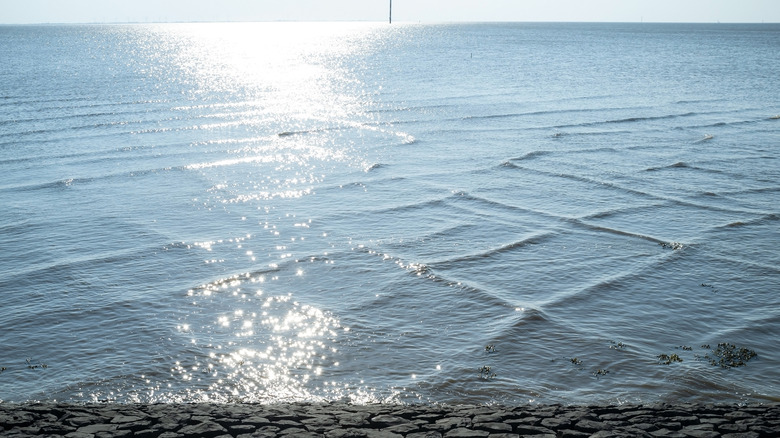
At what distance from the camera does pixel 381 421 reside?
7.22m

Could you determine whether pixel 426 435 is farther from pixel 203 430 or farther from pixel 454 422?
pixel 203 430

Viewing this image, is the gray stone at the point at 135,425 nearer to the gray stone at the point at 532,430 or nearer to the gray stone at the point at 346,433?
the gray stone at the point at 346,433

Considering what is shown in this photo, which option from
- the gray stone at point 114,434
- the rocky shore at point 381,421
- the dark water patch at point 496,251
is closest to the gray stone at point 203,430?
the rocky shore at point 381,421

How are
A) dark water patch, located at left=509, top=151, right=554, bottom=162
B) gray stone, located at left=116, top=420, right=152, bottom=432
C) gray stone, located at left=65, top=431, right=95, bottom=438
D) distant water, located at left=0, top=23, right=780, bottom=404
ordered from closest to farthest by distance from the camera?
gray stone, located at left=65, top=431, right=95, bottom=438, gray stone, located at left=116, top=420, right=152, bottom=432, distant water, located at left=0, top=23, right=780, bottom=404, dark water patch, located at left=509, top=151, right=554, bottom=162

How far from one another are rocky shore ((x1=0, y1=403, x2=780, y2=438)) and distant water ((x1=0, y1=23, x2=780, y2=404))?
33.5 inches

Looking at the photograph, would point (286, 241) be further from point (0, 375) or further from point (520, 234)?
point (0, 375)

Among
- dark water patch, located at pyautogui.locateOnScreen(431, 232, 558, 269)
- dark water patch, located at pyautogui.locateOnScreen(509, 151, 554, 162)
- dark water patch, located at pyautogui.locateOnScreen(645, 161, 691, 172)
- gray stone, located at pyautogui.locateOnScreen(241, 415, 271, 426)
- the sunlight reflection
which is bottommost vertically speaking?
the sunlight reflection

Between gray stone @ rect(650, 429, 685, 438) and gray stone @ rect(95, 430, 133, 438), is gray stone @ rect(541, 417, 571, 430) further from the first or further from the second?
gray stone @ rect(95, 430, 133, 438)

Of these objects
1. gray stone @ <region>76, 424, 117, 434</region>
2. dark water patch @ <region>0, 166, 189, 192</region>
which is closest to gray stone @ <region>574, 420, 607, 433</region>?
gray stone @ <region>76, 424, 117, 434</region>

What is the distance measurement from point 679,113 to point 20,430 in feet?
97.8

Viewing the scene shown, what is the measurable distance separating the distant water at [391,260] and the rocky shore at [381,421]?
850 mm

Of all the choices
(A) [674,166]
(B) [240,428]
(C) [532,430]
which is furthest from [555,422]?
(A) [674,166]

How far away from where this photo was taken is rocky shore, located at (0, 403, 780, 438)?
22.5ft

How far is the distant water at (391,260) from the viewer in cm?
912
